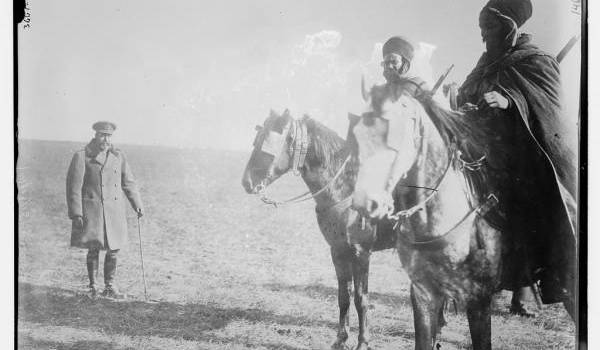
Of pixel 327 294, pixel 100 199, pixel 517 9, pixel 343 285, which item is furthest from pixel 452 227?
pixel 100 199

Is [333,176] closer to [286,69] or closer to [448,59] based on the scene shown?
[286,69]

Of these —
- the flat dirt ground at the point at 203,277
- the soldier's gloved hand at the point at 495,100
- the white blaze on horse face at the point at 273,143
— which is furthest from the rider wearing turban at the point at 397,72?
the flat dirt ground at the point at 203,277

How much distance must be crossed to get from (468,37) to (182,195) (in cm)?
189

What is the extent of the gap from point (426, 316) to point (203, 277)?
129cm

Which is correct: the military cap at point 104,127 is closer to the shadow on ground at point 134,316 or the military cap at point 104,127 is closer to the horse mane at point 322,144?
the shadow on ground at point 134,316

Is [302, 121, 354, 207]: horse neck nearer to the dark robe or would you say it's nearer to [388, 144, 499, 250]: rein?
[388, 144, 499, 250]: rein

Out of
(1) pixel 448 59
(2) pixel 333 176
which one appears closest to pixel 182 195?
(2) pixel 333 176

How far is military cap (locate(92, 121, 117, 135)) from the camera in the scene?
10.4 feet

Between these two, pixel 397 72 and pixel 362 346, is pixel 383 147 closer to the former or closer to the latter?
pixel 397 72

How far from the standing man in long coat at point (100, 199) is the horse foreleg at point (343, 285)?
1187 millimetres

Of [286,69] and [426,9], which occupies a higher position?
[426,9]

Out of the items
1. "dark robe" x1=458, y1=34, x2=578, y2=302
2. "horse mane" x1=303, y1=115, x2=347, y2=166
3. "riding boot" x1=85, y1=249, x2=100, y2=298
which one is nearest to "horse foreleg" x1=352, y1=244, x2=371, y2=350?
"horse mane" x1=303, y1=115, x2=347, y2=166

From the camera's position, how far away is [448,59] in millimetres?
3078

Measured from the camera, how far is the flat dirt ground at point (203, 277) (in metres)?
3.08
